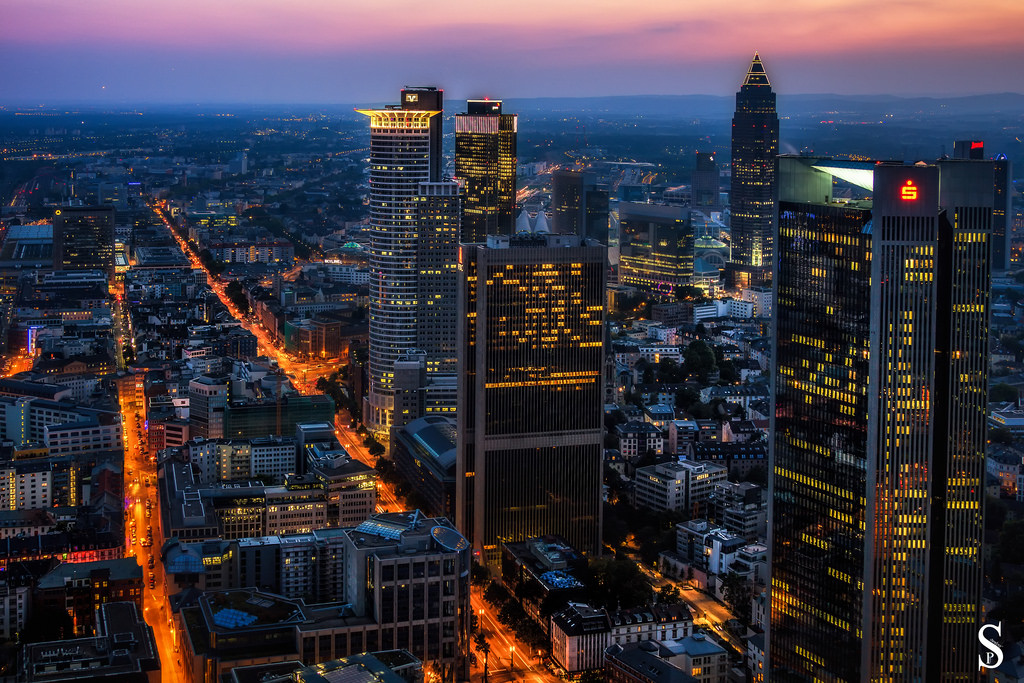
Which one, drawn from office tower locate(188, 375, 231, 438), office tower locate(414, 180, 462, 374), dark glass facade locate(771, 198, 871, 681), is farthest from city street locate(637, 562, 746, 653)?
office tower locate(188, 375, 231, 438)

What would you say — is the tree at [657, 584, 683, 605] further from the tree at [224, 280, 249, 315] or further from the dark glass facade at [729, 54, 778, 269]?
the dark glass facade at [729, 54, 778, 269]

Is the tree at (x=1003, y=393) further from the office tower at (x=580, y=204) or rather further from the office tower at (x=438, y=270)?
the office tower at (x=580, y=204)

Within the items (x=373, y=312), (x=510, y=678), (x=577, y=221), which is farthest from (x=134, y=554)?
(x=577, y=221)

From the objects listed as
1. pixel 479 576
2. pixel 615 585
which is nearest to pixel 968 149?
pixel 615 585

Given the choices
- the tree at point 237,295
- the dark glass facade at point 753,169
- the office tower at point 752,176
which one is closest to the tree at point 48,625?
the tree at point 237,295

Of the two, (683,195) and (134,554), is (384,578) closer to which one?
(134,554)

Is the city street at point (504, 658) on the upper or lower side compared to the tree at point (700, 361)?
lower

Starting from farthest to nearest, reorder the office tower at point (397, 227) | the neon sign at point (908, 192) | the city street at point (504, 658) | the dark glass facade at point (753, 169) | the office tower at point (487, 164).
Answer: the dark glass facade at point (753, 169)
the office tower at point (487, 164)
the office tower at point (397, 227)
the city street at point (504, 658)
the neon sign at point (908, 192)

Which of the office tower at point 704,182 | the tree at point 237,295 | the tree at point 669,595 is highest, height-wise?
the office tower at point 704,182
